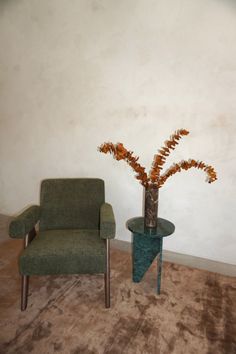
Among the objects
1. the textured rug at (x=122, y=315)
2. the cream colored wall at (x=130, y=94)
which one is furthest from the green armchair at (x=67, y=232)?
the cream colored wall at (x=130, y=94)

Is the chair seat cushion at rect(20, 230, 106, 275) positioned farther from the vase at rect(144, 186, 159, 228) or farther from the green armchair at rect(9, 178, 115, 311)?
the vase at rect(144, 186, 159, 228)

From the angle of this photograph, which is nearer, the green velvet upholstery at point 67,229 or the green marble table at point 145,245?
the green velvet upholstery at point 67,229

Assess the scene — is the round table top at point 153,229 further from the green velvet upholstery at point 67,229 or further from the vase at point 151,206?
the green velvet upholstery at point 67,229

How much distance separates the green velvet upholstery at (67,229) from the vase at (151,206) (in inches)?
11.9

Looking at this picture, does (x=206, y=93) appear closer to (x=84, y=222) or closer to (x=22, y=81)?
(x=84, y=222)

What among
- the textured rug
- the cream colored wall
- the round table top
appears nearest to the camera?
the textured rug

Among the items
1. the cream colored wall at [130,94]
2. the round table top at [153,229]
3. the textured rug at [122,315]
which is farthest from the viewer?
the cream colored wall at [130,94]

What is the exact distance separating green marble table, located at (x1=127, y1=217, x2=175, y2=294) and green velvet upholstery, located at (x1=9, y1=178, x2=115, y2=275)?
28cm

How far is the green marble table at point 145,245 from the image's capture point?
1839mm

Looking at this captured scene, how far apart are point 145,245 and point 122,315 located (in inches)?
20.2

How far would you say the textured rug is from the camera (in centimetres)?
141

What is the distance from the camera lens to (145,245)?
1.90 metres

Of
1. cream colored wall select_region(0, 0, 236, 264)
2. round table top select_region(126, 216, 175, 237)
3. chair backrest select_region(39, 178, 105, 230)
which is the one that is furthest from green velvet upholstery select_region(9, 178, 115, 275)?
cream colored wall select_region(0, 0, 236, 264)

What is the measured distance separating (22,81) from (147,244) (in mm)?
2212
